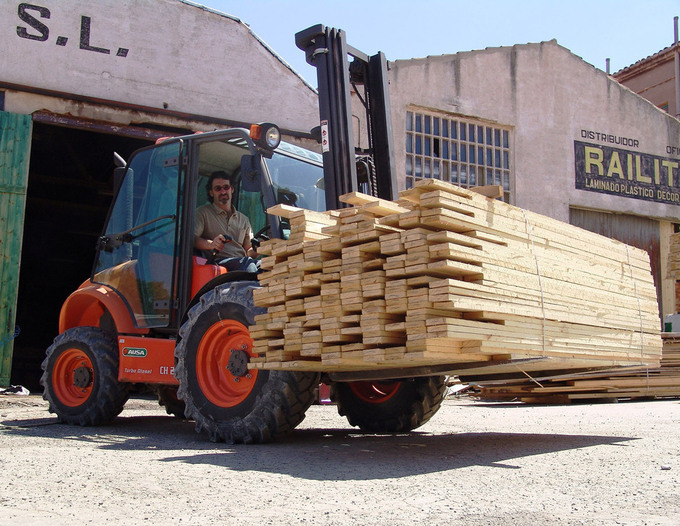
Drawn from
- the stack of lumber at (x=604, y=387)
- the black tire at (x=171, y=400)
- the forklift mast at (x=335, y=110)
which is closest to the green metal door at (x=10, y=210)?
the black tire at (x=171, y=400)

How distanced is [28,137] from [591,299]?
9.22 meters

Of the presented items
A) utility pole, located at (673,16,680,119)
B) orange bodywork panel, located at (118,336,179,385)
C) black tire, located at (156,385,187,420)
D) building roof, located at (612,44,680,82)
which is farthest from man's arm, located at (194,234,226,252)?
building roof, located at (612,44,680,82)

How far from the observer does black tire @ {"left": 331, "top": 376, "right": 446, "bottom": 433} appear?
7000 millimetres

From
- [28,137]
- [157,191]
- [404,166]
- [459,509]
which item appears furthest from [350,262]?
[404,166]

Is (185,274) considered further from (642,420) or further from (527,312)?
(642,420)

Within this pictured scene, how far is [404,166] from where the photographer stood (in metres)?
15.3

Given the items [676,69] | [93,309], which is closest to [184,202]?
[93,309]

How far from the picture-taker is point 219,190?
7164mm

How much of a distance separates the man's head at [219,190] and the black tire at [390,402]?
2.00 meters

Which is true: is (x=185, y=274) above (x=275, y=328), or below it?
above

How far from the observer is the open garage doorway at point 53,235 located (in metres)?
16.8

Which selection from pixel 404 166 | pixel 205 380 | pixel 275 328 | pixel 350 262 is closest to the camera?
pixel 350 262

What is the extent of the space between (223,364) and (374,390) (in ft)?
5.51

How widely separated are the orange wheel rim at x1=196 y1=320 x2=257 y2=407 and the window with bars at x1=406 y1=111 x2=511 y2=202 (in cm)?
962
